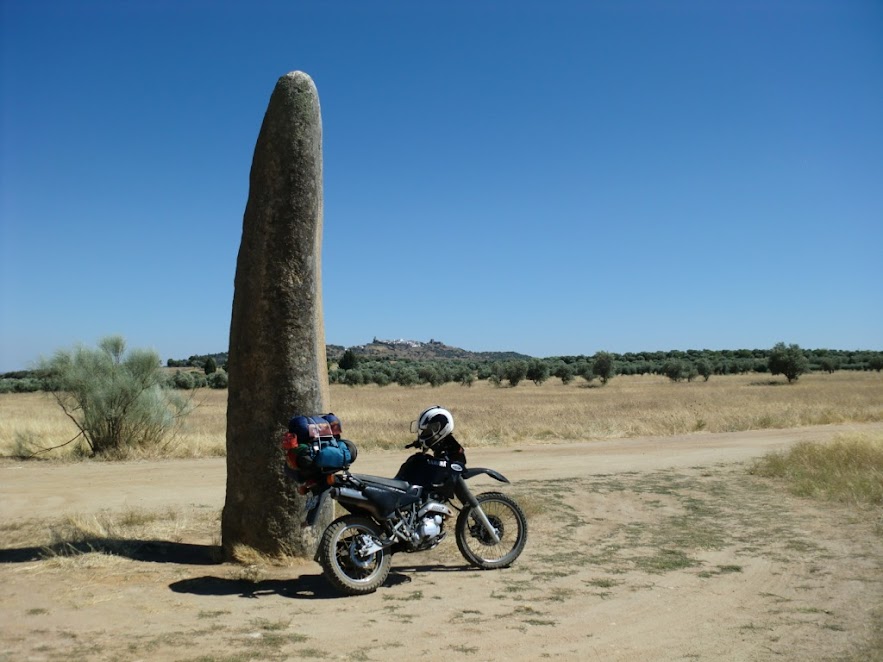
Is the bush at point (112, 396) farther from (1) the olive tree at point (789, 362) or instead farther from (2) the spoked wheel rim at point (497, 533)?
(1) the olive tree at point (789, 362)

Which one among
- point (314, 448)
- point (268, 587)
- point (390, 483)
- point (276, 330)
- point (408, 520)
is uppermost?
point (276, 330)

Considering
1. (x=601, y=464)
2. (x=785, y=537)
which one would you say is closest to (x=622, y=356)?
(x=601, y=464)

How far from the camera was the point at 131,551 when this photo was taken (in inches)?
340

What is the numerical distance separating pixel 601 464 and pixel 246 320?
11.0 meters

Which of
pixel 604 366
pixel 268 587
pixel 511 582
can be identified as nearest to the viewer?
pixel 268 587

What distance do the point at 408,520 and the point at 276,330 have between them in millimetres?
2432

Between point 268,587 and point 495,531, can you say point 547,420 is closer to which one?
point 495,531

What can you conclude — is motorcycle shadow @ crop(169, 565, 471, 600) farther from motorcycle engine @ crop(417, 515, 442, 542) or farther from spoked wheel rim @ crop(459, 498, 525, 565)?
spoked wheel rim @ crop(459, 498, 525, 565)

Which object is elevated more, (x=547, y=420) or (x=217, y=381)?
(x=217, y=381)

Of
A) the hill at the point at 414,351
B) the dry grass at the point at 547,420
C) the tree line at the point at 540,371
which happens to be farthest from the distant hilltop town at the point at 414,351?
the dry grass at the point at 547,420

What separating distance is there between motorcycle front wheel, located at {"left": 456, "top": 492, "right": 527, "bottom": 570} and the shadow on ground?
8.91 ft

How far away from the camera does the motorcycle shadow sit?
7203 millimetres

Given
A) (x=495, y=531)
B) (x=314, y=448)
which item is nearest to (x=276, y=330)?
(x=314, y=448)

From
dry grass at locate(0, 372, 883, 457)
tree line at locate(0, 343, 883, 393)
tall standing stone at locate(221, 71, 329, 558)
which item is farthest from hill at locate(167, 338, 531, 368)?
tall standing stone at locate(221, 71, 329, 558)
